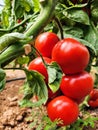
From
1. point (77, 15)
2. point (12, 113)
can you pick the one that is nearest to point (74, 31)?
point (77, 15)

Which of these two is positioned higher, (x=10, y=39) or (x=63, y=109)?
(x=10, y=39)

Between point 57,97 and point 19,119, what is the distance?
115 cm

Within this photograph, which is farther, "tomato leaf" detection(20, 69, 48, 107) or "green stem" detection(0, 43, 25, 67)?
→ "tomato leaf" detection(20, 69, 48, 107)

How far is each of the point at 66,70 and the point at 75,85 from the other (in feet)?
0.16

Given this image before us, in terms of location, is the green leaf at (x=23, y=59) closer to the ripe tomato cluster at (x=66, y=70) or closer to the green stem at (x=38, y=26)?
the ripe tomato cluster at (x=66, y=70)

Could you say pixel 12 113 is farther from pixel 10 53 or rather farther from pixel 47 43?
pixel 10 53

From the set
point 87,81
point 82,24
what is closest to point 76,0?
point 82,24

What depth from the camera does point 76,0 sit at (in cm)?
71

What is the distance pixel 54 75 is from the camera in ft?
1.78

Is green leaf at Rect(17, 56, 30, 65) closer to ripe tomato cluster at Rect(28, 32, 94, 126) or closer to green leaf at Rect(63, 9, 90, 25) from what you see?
ripe tomato cluster at Rect(28, 32, 94, 126)

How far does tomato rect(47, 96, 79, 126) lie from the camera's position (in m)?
0.63

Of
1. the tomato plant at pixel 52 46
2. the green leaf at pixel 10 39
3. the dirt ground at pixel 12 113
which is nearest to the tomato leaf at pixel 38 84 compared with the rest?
the tomato plant at pixel 52 46

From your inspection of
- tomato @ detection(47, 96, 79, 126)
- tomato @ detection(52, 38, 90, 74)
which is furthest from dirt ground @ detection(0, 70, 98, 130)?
tomato @ detection(52, 38, 90, 74)

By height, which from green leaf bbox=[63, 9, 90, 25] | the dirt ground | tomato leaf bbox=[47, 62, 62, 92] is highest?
green leaf bbox=[63, 9, 90, 25]
